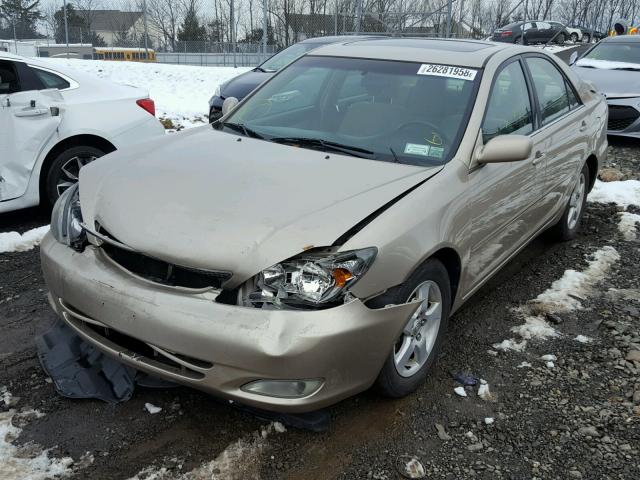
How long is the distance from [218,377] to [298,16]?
932 inches

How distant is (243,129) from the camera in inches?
152

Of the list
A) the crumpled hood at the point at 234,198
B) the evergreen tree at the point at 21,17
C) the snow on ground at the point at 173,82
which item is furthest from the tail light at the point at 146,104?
the evergreen tree at the point at 21,17

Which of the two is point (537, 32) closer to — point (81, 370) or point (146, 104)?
point (146, 104)

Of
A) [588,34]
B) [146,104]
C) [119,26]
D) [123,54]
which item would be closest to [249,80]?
[146,104]

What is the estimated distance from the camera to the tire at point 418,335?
2777mm

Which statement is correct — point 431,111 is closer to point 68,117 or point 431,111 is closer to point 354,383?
point 354,383

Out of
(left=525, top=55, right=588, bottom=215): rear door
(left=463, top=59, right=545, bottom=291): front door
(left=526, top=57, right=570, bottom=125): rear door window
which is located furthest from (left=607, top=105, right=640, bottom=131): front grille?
(left=463, top=59, right=545, bottom=291): front door

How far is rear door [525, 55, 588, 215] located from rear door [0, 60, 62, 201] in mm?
3848

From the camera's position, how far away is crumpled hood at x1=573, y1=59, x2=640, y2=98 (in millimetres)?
9344

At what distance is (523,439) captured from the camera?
2.83m

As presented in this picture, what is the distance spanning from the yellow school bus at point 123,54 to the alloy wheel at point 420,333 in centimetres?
2016

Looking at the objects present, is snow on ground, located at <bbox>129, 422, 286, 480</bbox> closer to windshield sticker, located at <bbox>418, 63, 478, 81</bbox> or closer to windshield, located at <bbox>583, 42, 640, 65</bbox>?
windshield sticker, located at <bbox>418, 63, 478, 81</bbox>

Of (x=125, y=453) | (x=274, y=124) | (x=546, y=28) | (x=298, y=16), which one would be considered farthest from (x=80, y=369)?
(x=546, y=28)

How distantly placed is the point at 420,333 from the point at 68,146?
3728 millimetres
